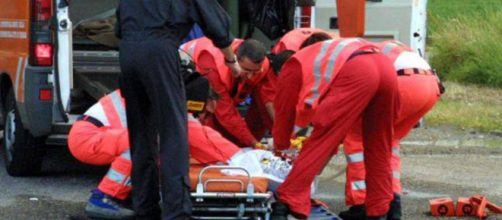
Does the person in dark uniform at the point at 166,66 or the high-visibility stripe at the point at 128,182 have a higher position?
the person in dark uniform at the point at 166,66

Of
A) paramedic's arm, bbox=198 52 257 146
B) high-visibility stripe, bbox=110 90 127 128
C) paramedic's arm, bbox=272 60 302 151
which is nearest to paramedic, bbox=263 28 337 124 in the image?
paramedic's arm, bbox=198 52 257 146

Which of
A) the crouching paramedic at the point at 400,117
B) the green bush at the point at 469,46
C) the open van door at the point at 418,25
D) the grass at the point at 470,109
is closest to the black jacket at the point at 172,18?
the crouching paramedic at the point at 400,117

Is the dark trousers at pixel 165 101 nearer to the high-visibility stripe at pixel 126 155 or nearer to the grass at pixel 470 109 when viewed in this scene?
the high-visibility stripe at pixel 126 155

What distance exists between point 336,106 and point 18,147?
3125 mm

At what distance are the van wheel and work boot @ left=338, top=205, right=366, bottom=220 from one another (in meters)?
2.56

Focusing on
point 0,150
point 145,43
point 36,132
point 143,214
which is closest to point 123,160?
point 143,214

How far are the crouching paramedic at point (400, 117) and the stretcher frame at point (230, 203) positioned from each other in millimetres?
815

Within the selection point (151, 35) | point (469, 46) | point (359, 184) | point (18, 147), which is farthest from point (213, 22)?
point (469, 46)

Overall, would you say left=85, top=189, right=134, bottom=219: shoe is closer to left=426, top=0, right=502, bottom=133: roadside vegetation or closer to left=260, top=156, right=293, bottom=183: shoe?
left=260, top=156, right=293, bottom=183: shoe

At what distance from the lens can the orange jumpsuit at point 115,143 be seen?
269 inches

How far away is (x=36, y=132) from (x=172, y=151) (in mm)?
2162

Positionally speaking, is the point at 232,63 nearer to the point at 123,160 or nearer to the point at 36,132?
the point at 123,160

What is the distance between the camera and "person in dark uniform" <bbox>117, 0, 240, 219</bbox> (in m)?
6.13

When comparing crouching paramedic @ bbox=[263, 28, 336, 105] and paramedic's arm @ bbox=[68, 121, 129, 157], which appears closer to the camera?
paramedic's arm @ bbox=[68, 121, 129, 157]
